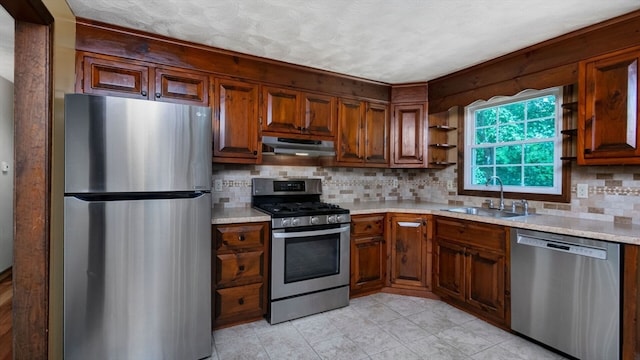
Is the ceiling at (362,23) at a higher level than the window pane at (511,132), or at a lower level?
higher

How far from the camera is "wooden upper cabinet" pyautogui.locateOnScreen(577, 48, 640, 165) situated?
196 cm

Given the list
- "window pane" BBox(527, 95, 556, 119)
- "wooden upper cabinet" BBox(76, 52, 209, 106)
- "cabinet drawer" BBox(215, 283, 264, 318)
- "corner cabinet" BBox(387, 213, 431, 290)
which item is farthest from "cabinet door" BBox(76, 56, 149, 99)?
"window pane" BBox(527, 95, 556, 119)

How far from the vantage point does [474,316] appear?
2654mm

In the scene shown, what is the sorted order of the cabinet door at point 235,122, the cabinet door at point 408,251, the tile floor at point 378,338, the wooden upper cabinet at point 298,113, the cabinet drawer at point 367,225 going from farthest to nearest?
the cabinet door at point 408,251
the cabinet drawer at point 367,225
the wooden upper cabinet at point 298,113
the cabinet door at point 235,122
the tile floor at point 378,338

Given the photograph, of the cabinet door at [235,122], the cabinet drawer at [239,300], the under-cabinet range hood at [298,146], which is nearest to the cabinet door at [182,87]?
the cabinet door at [235,122]

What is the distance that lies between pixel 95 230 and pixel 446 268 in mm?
2832

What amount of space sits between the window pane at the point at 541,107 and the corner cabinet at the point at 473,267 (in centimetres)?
119

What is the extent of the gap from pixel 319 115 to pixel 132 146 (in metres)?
1.78

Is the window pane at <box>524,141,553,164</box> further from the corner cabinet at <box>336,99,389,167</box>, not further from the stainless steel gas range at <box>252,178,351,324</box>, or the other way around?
the stainless steel gas range at <box>252,178,351,324</box>

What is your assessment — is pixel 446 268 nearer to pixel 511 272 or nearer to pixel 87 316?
pixel 511 272

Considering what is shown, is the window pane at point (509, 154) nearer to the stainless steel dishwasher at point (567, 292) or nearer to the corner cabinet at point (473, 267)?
the corner cabinet at point (473, 267)

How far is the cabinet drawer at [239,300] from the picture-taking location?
2.37 meters

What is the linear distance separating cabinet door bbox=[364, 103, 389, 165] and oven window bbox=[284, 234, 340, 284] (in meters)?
1.12

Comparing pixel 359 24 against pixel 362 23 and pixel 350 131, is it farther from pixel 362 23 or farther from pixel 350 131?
pixel 350 131
